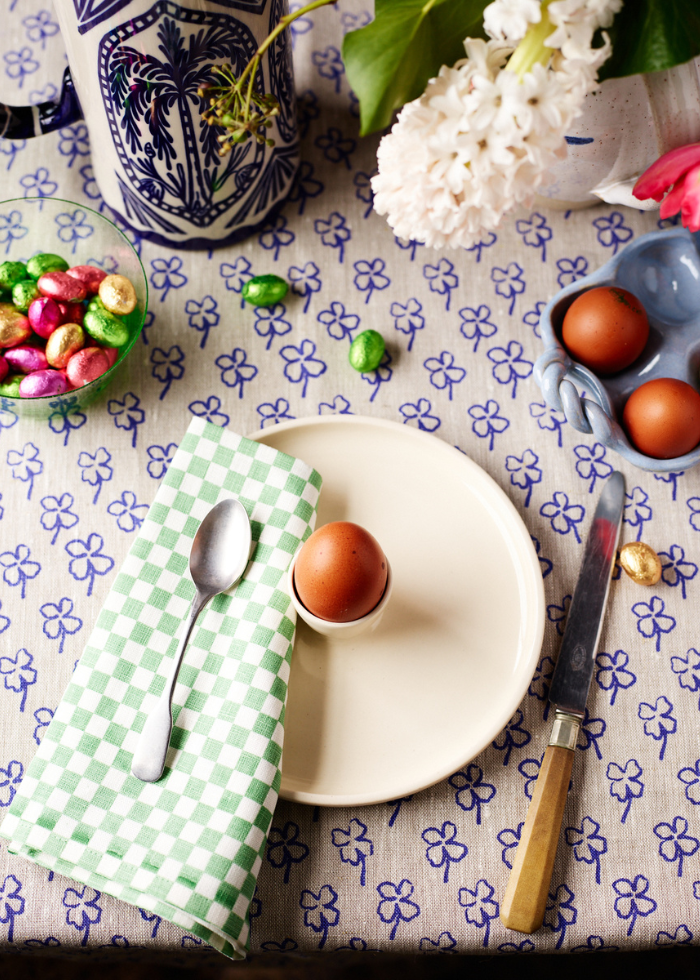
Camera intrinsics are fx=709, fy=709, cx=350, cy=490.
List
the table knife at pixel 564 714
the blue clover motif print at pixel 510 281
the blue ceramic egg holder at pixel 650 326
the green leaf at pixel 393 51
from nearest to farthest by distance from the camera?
1. the green leaf at pixel 393 51
2. the table knife at pixel 564 714
3. the blue ceramic egg holder at pixel 650 326
4. the blue clover motif print at pixel 510 281

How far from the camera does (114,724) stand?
560 millimetres

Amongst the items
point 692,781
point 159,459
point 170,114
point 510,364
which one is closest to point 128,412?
point 159,459

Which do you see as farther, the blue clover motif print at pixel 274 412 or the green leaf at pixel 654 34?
the blue clover motif print at pixel 274 412

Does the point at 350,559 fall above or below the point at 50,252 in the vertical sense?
below

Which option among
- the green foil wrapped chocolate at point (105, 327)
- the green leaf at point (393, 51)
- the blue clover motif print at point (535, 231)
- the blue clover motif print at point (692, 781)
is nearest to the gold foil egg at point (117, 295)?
the green foil wrapped chocolate at point (105, 327)

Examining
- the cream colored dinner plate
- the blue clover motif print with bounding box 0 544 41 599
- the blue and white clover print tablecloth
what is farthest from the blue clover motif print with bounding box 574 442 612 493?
the blue clover motif print with bounding box 0 544 41 599

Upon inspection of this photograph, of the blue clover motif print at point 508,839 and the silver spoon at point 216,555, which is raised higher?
the silver spoon at point 216,555

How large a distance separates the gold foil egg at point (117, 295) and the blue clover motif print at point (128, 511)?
0.57 ft

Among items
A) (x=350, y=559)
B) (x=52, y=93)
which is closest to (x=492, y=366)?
(x=350, y=559)

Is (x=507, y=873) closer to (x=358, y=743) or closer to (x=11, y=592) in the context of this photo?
(x=358, y=743)

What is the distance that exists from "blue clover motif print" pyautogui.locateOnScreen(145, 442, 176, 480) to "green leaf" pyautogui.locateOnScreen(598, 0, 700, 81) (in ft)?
Answer: 1.60

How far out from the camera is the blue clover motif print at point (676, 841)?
58cm

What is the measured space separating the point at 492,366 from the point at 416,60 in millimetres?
331

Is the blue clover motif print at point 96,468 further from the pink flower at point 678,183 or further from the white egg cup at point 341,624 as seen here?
the pink flower at point 678,183
